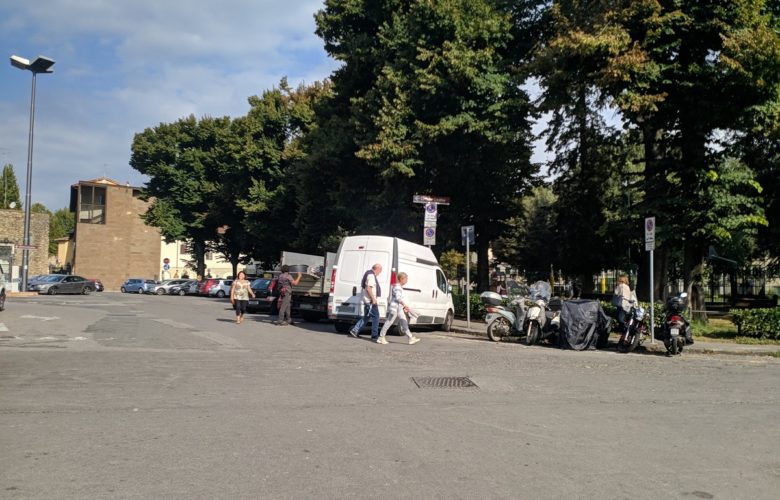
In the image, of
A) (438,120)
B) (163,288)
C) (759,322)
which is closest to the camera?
(759,322)

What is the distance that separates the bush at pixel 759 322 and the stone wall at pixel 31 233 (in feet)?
162

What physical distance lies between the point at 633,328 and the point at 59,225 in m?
107

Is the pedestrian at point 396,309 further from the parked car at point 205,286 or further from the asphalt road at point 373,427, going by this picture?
the parked car at point 205,286

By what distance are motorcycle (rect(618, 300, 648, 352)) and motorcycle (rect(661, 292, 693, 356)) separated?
1.72ft

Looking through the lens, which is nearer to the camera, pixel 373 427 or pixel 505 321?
pixel 373 427

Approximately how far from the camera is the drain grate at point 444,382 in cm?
902

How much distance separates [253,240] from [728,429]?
153 ft

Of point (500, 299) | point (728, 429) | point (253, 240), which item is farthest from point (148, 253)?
point (728, 429)

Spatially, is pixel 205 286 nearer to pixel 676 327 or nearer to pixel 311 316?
pixel 311 316

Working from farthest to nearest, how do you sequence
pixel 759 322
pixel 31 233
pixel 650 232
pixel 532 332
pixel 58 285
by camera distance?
pixel 31 233 < pixel 58 285 < pixel 759 322 < pixel 650 232 < pixel 532 332

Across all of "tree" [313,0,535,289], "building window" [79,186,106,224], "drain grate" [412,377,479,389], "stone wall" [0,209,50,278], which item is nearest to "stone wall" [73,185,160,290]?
"building window" [79,186,106,224]

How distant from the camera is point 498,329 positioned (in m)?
16.3

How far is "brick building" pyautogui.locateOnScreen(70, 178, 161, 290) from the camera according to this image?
234 ft

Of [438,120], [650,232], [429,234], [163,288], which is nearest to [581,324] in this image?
[650,232]
